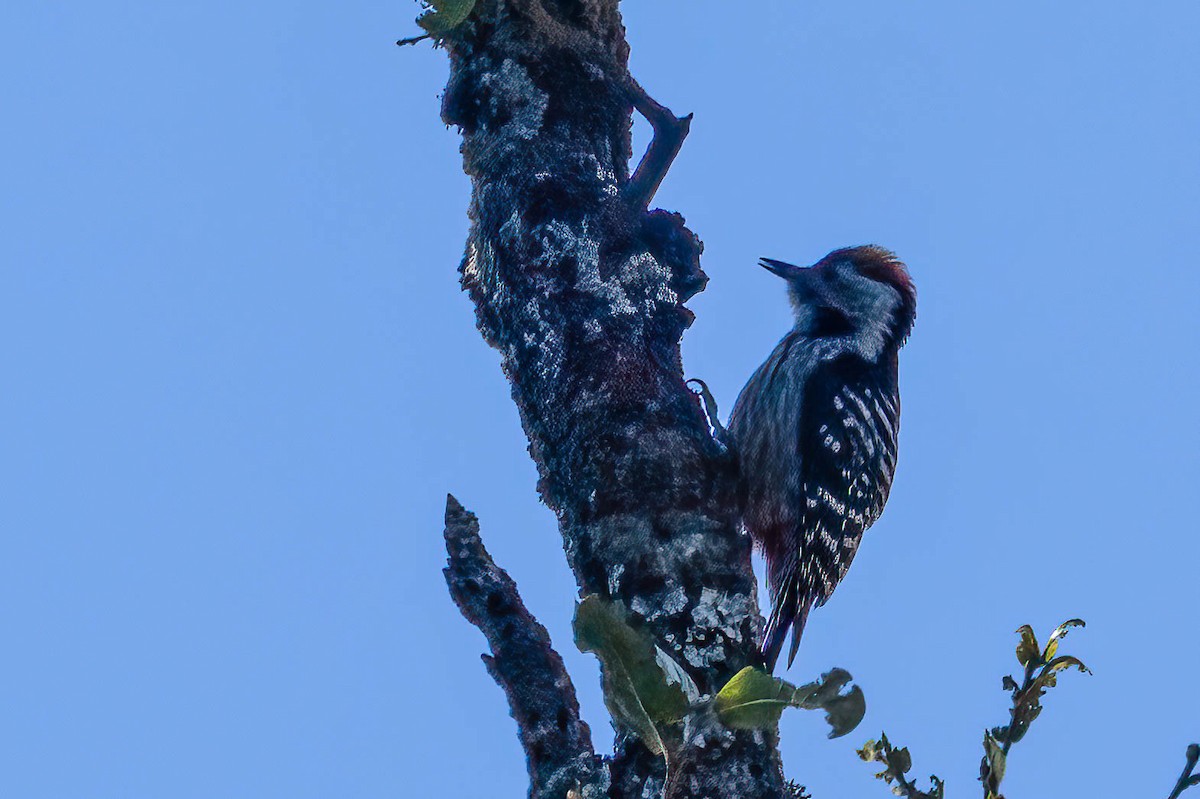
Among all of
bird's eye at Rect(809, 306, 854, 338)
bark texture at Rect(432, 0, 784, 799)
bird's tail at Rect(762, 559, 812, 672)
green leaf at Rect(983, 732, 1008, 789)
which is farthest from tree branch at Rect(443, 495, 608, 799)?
bird's eye at Rect(809, 306, 854, 338)

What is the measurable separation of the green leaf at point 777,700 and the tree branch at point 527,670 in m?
0.53

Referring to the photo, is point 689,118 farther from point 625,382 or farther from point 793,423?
point 793,423

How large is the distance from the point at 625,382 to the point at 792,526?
1.82 meters

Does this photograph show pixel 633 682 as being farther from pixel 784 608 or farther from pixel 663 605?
pixel 784 608

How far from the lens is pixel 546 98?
3.31 meters

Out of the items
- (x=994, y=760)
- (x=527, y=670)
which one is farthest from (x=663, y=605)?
(x=994, y=760)

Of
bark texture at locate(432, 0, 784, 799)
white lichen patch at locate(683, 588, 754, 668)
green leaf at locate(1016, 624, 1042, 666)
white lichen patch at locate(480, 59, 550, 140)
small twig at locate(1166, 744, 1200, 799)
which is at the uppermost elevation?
white lichen patch at locate(480, 59, 550, 140)

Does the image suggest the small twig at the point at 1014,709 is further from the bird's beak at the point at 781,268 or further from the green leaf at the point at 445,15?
the bird's beak at the point at 781,268

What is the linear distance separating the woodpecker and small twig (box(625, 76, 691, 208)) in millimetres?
951

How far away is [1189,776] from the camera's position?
1583 millimetres

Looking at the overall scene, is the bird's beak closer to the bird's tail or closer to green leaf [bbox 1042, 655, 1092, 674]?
the bird's tail

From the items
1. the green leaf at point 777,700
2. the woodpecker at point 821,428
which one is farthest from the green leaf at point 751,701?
the woodpecker at point 821,428

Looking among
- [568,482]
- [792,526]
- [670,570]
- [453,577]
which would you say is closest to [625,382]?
[568,482]

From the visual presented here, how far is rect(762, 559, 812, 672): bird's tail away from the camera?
4441 millimetres
